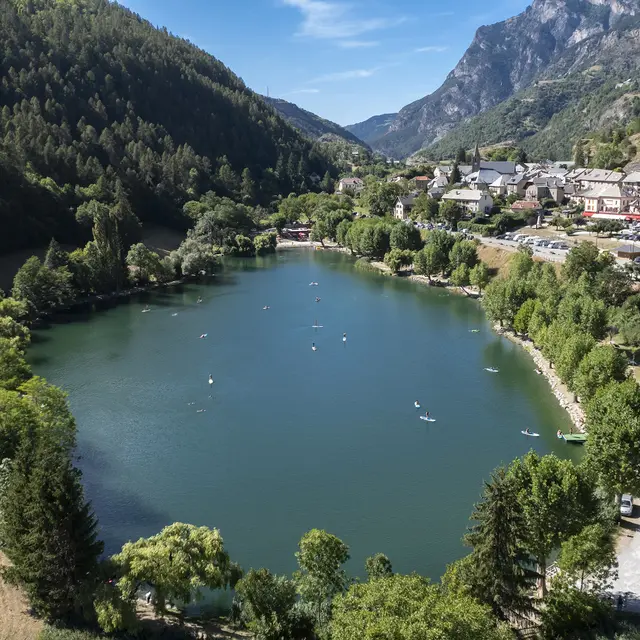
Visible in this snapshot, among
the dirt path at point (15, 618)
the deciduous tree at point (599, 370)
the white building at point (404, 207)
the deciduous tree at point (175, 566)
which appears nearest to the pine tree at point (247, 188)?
the white building at point (404, 207)

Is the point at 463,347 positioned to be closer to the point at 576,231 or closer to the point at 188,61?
the point at 576,231

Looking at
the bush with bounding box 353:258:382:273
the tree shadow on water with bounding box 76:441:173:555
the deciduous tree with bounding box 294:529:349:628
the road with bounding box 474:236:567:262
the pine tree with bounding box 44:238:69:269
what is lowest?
the tree shadow on water with bounding box 76:441:173:555

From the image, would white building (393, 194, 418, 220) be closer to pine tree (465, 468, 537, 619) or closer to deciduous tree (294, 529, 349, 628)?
deciduous tree (294, 529, 349, 628)

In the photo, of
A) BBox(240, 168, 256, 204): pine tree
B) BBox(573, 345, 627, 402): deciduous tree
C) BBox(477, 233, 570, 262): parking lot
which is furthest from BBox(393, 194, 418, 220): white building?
BBox(573, 345, 627, 402): deciduous tree

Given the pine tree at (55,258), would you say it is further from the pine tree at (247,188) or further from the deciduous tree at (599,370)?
the pine tree at (247,188)

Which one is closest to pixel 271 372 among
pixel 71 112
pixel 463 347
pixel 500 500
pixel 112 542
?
pixel 463 347

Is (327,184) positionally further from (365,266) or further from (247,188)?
(365,266)
